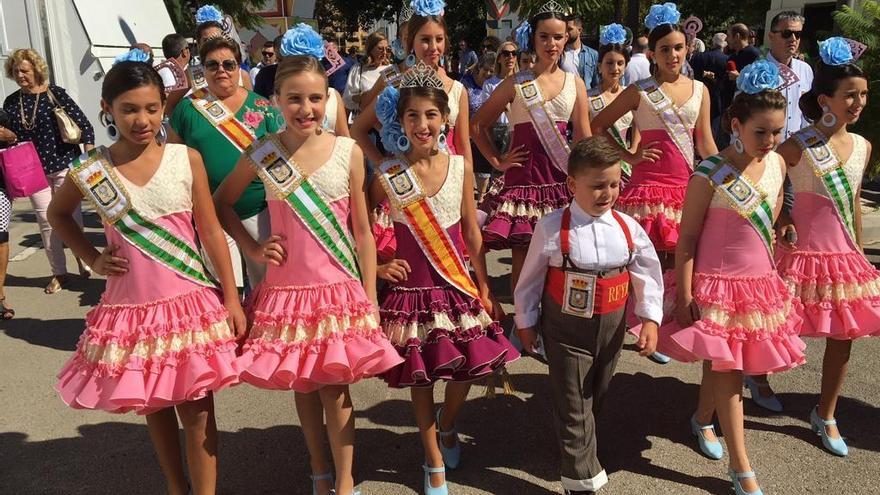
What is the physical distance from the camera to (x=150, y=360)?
260cm

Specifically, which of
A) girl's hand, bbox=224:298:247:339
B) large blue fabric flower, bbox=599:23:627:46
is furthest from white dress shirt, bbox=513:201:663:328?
Result: large blue fabric flower, bbox=599:23:627:46

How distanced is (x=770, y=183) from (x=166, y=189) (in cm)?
245

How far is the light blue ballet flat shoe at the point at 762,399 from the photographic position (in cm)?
384

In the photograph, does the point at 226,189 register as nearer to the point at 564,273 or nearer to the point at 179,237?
the point at 179,237

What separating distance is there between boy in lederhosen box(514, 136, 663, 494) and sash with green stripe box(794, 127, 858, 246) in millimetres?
1062

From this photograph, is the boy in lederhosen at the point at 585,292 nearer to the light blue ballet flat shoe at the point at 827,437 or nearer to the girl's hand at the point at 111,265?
the light blue ballet flat shoe at the point at 827,437

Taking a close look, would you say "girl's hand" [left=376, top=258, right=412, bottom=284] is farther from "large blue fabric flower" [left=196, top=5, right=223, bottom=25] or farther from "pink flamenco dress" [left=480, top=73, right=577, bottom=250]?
"large blue fabric flower" [left=196, top=5, right=223, bottom=25]

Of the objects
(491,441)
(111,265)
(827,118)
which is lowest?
(491,441)

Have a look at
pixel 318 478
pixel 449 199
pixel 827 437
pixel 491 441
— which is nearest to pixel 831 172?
pixel 827 437

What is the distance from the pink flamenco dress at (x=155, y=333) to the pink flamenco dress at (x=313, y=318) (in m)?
0.14

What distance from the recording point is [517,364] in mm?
4523

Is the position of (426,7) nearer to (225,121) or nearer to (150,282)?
(225,121)

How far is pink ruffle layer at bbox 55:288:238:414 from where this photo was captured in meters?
2.55

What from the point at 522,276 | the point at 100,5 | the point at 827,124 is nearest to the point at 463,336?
the point at 522,276
